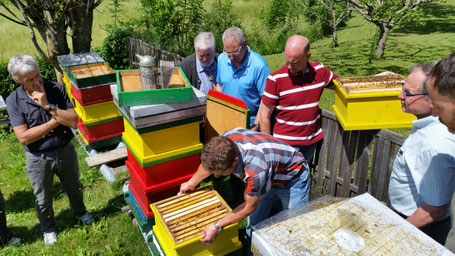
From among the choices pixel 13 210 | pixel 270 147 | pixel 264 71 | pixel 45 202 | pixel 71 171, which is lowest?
pixel 13 210

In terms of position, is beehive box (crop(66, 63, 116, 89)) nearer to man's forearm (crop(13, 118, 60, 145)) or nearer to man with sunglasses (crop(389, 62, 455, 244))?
man's forearm (crop(13, 118, 60, 145))

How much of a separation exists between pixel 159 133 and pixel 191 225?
38.8 inches

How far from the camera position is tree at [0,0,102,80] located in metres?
6.90

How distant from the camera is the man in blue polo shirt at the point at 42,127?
3.59m

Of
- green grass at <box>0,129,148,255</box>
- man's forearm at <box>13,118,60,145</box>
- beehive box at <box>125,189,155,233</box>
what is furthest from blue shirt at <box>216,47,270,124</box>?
green grass at <box>0,129,148,255</box>

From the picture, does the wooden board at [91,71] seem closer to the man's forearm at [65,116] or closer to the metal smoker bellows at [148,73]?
the man's forearm at [65,116]

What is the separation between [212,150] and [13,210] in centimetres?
421

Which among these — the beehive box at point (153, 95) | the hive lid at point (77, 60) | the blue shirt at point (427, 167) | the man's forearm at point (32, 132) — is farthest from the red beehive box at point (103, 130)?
the blue shirt at point (427, 167)

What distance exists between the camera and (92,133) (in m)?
6.00

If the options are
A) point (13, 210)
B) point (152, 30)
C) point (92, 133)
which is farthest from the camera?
point (152, 30)

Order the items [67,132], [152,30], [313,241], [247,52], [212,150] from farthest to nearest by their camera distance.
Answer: [152,30] → [247,52] → [67,132] → [212,150] → [313,241]

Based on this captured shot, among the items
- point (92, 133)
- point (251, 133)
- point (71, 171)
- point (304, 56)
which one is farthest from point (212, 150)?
point (92, 133)

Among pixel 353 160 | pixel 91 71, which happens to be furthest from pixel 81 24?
pixel 353 160

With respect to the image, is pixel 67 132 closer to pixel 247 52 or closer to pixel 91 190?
pixel 91 190
